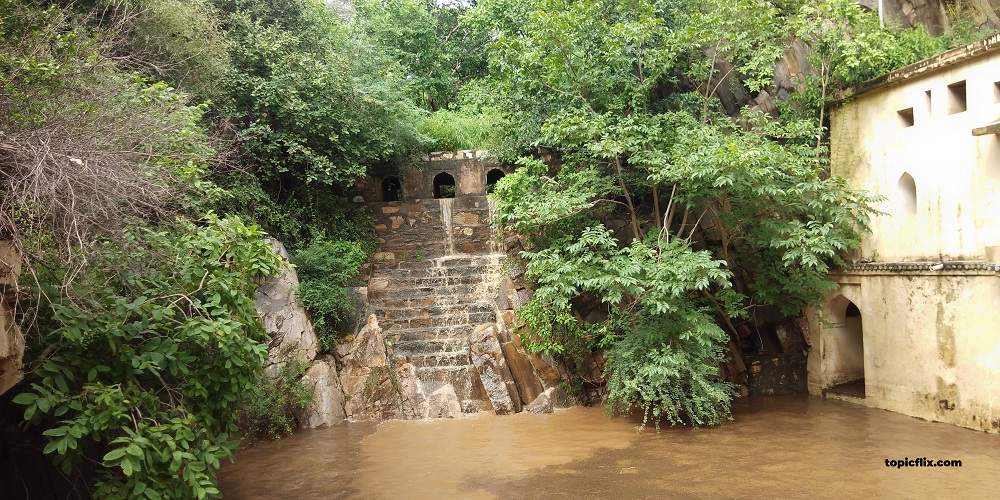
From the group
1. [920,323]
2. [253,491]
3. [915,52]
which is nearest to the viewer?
[253,491]

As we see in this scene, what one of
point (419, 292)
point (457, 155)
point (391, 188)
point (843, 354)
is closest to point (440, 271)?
point (419, 292)

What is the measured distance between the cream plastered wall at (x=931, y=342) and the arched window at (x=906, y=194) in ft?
3.78

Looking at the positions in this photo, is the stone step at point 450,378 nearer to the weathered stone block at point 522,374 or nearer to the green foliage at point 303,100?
the weathered stone block at point 522,374

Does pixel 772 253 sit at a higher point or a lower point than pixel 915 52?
lower

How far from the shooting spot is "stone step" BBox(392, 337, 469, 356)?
1234cm

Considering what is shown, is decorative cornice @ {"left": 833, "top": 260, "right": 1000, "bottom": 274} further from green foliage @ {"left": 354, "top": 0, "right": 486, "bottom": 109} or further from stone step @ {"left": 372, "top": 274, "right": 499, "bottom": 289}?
green foliage @ {"left": 354, "top": 0, "right": 486, "bottom": 109}

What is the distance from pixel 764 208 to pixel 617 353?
3468 millimetres

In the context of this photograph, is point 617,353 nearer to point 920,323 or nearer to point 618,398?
point 618,398

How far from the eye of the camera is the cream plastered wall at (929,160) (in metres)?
9.52

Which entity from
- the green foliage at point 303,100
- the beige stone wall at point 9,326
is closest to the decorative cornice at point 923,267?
the green foliage at point 303,100

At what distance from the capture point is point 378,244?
15.0 m

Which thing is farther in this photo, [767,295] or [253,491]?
[767,295]

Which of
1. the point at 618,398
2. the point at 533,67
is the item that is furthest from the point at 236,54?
the point at 618,398

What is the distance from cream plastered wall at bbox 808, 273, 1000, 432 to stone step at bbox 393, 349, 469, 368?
21.7 ft
